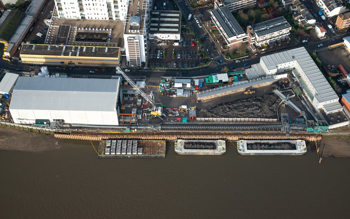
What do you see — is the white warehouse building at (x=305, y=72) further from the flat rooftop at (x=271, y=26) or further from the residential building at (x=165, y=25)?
the residential building at (x=165, y=25)

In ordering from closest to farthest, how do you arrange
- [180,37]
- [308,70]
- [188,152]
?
[188,152]
[308,70]
[180,37]

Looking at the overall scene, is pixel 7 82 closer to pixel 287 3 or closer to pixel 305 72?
pixel 305 72

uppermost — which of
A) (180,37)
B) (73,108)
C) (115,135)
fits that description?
(180,37)

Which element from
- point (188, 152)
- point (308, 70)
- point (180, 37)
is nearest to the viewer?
point (188, 152)

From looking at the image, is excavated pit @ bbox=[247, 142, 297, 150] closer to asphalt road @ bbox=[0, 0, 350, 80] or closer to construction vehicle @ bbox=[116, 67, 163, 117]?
construction vehicle @ bbox=[116, 67, 163, 117]

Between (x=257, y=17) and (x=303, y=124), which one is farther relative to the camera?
(x=257, y=17)

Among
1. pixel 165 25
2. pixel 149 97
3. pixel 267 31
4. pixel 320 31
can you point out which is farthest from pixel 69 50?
pixel 320 31

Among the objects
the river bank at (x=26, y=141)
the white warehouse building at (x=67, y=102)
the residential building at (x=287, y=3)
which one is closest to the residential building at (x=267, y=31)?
the residential building at (x=287, y=3)

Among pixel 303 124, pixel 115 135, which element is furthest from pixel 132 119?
pixel 303 124

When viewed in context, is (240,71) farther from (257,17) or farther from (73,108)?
(73,108)
